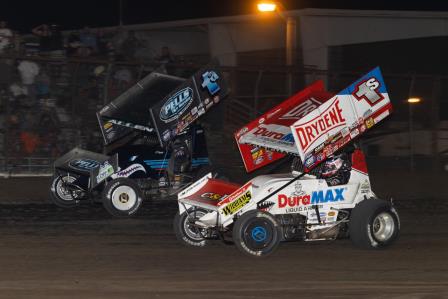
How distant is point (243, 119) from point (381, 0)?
12957 millimetres

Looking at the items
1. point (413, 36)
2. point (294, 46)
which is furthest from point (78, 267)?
point (413, 36)

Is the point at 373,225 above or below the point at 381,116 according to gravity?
below

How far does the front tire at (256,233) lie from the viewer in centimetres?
938

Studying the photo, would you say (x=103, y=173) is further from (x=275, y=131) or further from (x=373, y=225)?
(x=373, y=225)

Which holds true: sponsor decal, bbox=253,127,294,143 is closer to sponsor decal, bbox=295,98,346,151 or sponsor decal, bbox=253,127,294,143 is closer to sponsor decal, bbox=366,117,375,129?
sponsor decal, bbox=295,98,346,151

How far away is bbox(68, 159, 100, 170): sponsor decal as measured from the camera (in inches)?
545

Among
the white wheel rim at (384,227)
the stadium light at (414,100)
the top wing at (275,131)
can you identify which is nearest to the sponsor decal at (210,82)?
the top wing at (275,131)

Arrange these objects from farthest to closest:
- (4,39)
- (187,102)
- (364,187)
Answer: (4,39), (187,102), (364,187)

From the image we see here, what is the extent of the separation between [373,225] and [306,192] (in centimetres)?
87

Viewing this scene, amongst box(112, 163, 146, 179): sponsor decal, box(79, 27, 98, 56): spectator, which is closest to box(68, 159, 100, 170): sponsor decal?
A: box(112, 163, 146, 179): sponsor decal

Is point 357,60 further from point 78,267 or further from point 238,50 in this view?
point 78,267

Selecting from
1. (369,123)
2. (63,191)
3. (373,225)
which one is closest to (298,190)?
(373,225)

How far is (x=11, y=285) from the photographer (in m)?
8.15

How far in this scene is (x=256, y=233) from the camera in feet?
31.0
